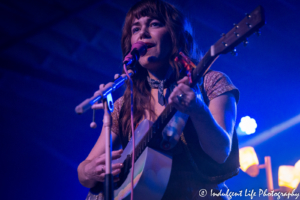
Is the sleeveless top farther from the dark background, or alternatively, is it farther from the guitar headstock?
the dark background

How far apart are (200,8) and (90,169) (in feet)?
11.6

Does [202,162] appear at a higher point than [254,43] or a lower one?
lower

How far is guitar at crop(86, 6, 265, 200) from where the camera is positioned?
1.33 metres

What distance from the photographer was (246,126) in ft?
17.0

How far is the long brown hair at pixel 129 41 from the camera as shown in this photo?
1.93 metres

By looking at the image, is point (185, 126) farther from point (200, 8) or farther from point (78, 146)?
point (78, 146)

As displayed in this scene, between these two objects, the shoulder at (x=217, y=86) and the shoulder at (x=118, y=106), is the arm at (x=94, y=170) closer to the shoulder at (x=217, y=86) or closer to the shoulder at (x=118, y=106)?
the shoulder at (x=118, y=106)

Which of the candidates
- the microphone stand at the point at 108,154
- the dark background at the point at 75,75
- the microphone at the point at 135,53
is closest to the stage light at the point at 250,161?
the dark background at the point at 75,75

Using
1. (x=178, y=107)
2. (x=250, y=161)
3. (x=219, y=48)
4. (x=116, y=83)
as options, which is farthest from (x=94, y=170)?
(x=250, y=161)

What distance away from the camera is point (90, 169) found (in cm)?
171

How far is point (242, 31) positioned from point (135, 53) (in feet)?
→ 2.00

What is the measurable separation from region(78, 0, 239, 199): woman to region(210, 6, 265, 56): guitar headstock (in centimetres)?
23

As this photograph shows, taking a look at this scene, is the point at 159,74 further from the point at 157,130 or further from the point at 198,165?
the point at 198,165

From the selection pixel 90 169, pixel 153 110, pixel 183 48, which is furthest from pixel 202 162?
pixel 183 48
